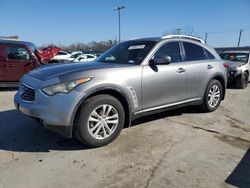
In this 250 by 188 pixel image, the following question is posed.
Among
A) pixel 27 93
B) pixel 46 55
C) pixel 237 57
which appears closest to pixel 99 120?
pixel 27 93

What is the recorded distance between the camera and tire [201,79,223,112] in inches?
Answer: 245

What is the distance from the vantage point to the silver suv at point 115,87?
394cm

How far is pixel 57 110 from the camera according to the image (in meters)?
3.89

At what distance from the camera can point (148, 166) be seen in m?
3.67

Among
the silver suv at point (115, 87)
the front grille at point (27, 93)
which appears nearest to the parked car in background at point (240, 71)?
the silver suv at point (115, 87)

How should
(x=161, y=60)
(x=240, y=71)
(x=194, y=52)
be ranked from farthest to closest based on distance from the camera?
1. (x=240, y=71)
2. (x=194, y=52)
3. (x=161, y=60)

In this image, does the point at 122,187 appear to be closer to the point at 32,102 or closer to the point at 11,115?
the point at 32,102

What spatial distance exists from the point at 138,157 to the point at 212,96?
3.19 metres

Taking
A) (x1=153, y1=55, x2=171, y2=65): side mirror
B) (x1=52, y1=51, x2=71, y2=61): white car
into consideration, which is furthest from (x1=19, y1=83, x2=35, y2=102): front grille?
(x1=52, y1=51, x2=71, y2=61): white car

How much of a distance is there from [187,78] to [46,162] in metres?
3.12

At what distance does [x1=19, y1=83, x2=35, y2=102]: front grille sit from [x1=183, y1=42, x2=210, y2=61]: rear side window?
3.07 meters

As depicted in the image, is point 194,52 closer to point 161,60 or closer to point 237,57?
point 161,60

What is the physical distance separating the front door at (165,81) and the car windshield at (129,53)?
22 centimetres

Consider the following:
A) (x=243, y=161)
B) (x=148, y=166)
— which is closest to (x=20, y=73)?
(x=148, y=166)
